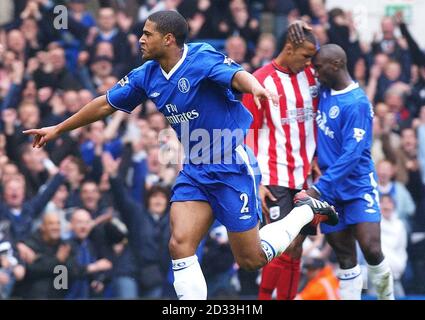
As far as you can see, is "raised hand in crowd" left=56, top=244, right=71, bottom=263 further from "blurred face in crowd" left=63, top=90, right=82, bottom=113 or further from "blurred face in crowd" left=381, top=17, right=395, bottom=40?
"blurred face in crowd" left=381, top=17, right=395, bottom=40

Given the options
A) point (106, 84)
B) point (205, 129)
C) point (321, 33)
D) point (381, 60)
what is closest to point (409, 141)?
point (381, 60)

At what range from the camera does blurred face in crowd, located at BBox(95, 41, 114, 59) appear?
43.8ft

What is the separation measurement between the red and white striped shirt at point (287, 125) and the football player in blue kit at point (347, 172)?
0.35ft

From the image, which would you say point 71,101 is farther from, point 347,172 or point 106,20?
point 347,172

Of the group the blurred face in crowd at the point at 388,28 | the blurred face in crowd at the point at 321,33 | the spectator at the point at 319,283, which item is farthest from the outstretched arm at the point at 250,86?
the blurred face in crowd at the point at 388,28

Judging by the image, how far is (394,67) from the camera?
47.2 ft

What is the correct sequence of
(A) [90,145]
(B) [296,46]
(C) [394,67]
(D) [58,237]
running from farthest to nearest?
1. (C) [394,67]
2. (A) [90,145]
3. (D) [58,237]
4. (B) [296,46]

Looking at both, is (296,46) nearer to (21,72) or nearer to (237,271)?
(237,271)

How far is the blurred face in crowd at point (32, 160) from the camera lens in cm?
1223

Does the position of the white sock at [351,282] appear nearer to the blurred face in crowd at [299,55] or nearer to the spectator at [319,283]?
the spectator at [319,283]

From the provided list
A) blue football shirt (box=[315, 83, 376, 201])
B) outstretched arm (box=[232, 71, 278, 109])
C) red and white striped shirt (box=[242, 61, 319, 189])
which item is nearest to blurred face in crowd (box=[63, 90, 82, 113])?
red and white striped shirt (box=[242, 61, 319, 189])
